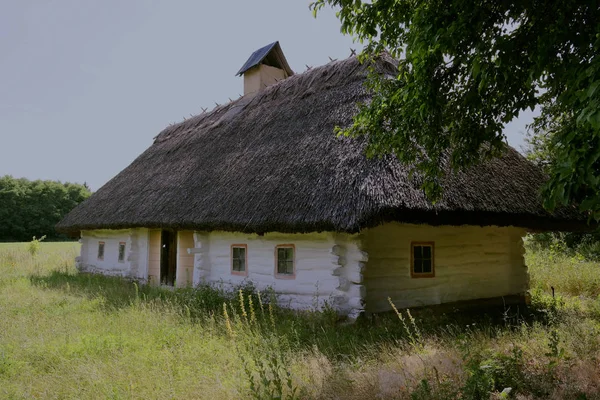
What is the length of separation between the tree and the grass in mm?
1697

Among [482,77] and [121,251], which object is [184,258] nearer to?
[121,251]

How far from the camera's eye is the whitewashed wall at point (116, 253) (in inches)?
483

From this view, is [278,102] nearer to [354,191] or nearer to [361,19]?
[354,191]

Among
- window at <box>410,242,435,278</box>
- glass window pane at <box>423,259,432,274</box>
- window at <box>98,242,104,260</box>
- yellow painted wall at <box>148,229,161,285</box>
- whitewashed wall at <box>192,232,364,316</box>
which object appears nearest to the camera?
whitewashed wall at <box>192,232,364,316</box>

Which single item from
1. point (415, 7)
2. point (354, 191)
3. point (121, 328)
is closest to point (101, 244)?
Result: point (121, 328)

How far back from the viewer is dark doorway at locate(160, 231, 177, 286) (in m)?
12.0

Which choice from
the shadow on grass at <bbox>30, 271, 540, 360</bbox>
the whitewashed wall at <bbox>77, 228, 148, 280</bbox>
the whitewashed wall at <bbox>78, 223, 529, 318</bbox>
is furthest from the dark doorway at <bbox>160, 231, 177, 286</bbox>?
the whitewashed wall at <bbox>78, 223, 529, 318</bbox>

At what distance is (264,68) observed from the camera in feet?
46.1

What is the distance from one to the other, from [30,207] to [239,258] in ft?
138

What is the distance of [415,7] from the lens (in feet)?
14.9

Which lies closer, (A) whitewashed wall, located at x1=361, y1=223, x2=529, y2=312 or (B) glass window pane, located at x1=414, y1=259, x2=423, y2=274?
(A) whitewashed wall, located at x1=361, y1=223, x2=529, y2=312

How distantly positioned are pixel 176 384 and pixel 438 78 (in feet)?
13.6

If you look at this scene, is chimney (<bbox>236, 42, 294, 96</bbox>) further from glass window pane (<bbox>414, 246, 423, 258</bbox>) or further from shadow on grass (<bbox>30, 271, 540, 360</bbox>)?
glass window pane (<bbox>414, 246, 423, 258</bbox>)

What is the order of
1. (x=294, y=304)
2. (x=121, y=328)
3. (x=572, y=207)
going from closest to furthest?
(x=121, y=328), (x=294, y=304), (x=572, y=207)
